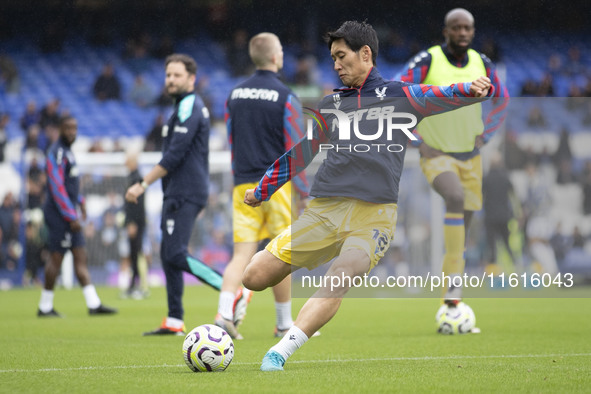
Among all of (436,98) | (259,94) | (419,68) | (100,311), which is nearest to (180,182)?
(259,94)

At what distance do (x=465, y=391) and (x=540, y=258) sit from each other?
41.7ft

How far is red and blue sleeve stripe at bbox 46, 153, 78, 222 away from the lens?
10.3 metres

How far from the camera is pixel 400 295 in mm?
14727

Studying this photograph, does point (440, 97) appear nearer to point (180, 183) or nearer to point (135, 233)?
point (180, 183)

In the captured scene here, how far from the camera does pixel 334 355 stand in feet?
20.4

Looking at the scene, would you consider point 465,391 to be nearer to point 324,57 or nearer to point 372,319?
point 372,319

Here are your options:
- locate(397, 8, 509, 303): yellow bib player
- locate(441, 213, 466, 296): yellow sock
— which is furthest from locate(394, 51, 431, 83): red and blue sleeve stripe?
locate(441, 213, 466, 296): yellow sock

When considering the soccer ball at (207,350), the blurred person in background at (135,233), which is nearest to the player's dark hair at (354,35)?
the soccer ball at (207,350)

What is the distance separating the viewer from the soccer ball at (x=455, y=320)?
7.70 m

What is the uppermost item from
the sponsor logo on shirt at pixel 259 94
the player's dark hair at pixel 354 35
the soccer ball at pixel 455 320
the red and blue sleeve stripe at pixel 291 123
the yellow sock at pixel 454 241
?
the player's dark hair at pixel 354 35

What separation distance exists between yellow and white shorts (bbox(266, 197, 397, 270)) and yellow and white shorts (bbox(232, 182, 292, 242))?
2299mm

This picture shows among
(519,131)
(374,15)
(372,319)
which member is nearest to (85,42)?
(374,15)

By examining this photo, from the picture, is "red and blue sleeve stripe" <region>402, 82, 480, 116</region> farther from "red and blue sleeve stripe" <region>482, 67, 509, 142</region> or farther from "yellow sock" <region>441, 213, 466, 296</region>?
"red and blue sleeve stripe" <region>482, 67, 509, 142</region>

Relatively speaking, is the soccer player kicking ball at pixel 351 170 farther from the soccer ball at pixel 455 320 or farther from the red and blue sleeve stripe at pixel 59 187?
the red and blue sleeve stripe at pixel 59 187
